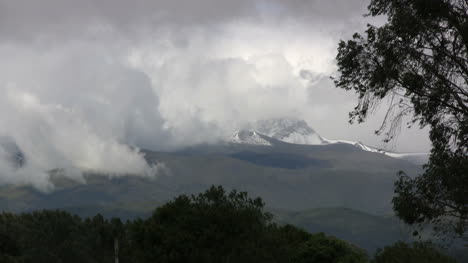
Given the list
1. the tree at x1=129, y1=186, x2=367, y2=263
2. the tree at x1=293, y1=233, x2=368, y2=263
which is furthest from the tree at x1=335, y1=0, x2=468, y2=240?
the tree at x1=293, y1=233, x2=368, y2=263

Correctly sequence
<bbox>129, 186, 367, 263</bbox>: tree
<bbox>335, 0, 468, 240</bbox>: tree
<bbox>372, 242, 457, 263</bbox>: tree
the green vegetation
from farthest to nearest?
1. <bbox>372, 242, 457, 263</bbox>: tree
2. the green vegetation
3. <bbox>129, 186, 367, 263</bbox>: tree
4. <bbox>335, 0, 468, 240</bbox>: tree

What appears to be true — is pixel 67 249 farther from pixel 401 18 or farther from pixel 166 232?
pixel 401 18

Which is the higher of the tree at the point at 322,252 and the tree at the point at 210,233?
the tree at the point at 210,233

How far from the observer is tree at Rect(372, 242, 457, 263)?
208 ft

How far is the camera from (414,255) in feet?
214

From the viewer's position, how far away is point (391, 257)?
67.5 metres

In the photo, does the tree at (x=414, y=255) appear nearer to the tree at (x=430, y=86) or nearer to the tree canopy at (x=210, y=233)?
the tree canopy at (x=210, y=233)

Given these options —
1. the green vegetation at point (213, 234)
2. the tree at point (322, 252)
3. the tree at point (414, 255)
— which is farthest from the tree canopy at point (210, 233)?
the tree at point (414, 255)

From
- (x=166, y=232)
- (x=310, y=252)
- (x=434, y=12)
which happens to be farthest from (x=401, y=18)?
(x=310, y=252)

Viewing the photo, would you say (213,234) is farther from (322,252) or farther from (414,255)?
(322,252)

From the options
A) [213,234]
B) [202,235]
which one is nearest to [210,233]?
[213,234]

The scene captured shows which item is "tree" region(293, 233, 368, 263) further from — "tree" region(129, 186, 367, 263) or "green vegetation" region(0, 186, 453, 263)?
"tree" region(129, 186, 367, 263)

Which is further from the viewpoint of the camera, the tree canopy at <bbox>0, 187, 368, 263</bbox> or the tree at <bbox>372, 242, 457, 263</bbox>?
the tree at <bbox>372, 242, 457, 263</bbox>

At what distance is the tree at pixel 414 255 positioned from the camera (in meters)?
63.3
